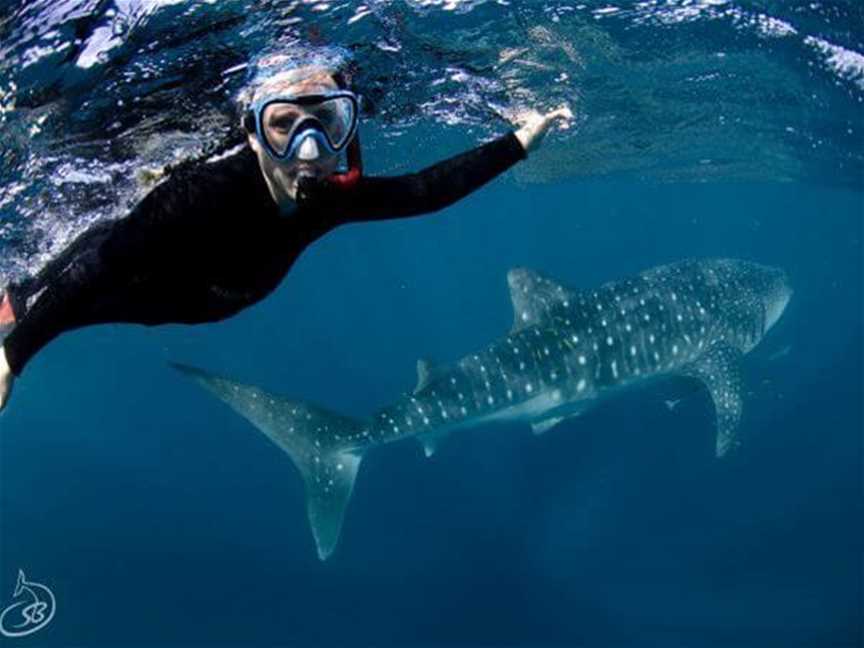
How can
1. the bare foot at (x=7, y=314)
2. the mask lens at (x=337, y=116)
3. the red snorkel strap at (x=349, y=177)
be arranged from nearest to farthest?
the red snorkel strap at (x=349, y=177) < the mask lens at (x=337, y=116) < the bare foot at (x=7, y=314)

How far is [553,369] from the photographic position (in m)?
10.1

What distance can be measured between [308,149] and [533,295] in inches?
254

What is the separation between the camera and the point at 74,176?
10.2m

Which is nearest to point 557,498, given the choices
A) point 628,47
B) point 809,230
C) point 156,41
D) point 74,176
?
point 628,47

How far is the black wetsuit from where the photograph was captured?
3.46 m

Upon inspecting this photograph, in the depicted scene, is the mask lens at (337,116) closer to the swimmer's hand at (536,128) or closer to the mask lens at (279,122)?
the mask lens at (279,122)

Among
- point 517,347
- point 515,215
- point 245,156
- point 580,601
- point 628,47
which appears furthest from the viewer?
point 515,215

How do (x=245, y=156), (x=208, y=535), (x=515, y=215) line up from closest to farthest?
1. (x=245, y=156)
2. (x=208, y=535)
3. (x=515, y=215)

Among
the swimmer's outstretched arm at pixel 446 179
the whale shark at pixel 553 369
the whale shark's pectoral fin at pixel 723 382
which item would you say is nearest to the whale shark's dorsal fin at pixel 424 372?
the whale shark at pixel 553 369

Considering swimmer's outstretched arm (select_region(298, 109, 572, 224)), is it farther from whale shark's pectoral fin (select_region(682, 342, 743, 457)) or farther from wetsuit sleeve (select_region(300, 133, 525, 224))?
whale shark's pectoral fin (select_region(682, 342, 743, 457))

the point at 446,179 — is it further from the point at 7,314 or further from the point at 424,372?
the point at 424,372

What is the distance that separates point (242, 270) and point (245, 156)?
73 centimetres

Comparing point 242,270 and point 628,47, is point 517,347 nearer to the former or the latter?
point 628,47

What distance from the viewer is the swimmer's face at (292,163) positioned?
417 centimetres
